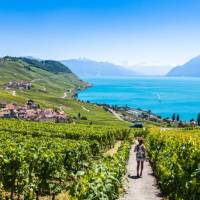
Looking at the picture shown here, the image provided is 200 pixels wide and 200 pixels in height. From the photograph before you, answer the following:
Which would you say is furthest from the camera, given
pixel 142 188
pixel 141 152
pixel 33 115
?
pixel 33 115

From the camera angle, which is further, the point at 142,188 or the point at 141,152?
the point at 141,152

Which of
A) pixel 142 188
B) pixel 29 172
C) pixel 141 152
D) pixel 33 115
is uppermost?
pixel 33 115

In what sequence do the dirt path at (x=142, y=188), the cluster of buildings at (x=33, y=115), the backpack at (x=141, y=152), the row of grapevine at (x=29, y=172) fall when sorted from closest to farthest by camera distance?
the row of grapevine at (x=29, y=172) < the dirt path at (x=142, y=188) < the backpack at (x=141, y=152) < the cluster of buildings at (x=33, y=115)

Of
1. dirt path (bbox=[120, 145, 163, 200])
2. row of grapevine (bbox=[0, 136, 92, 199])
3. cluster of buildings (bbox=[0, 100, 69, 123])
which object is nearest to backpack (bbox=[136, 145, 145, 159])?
dirt path (bbox=[120, 145, 163, 200])

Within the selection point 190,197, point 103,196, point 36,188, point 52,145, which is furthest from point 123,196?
point 52,145

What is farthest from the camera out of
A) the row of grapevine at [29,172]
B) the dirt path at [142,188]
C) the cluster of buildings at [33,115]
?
the cluster of buildings at [33,115]

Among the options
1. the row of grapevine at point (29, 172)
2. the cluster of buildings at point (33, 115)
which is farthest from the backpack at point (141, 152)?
the cluster of buildings at point (33, 115)

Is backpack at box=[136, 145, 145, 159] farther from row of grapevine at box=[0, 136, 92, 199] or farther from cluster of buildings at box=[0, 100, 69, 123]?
cluster of buildings at box=[0, 100, 69, 123]

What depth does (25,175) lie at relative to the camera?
885 inches

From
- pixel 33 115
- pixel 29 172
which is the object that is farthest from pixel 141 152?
pixel 33 115

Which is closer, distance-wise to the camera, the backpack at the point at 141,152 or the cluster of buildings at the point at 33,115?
the backpack at the point at 141,152

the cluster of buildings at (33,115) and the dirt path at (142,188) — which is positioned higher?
the cluster of buildings at (33,115)

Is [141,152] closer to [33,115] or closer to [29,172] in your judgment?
[29,172]

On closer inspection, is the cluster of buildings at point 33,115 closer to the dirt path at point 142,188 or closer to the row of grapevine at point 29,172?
the dirt path at point 142,188
